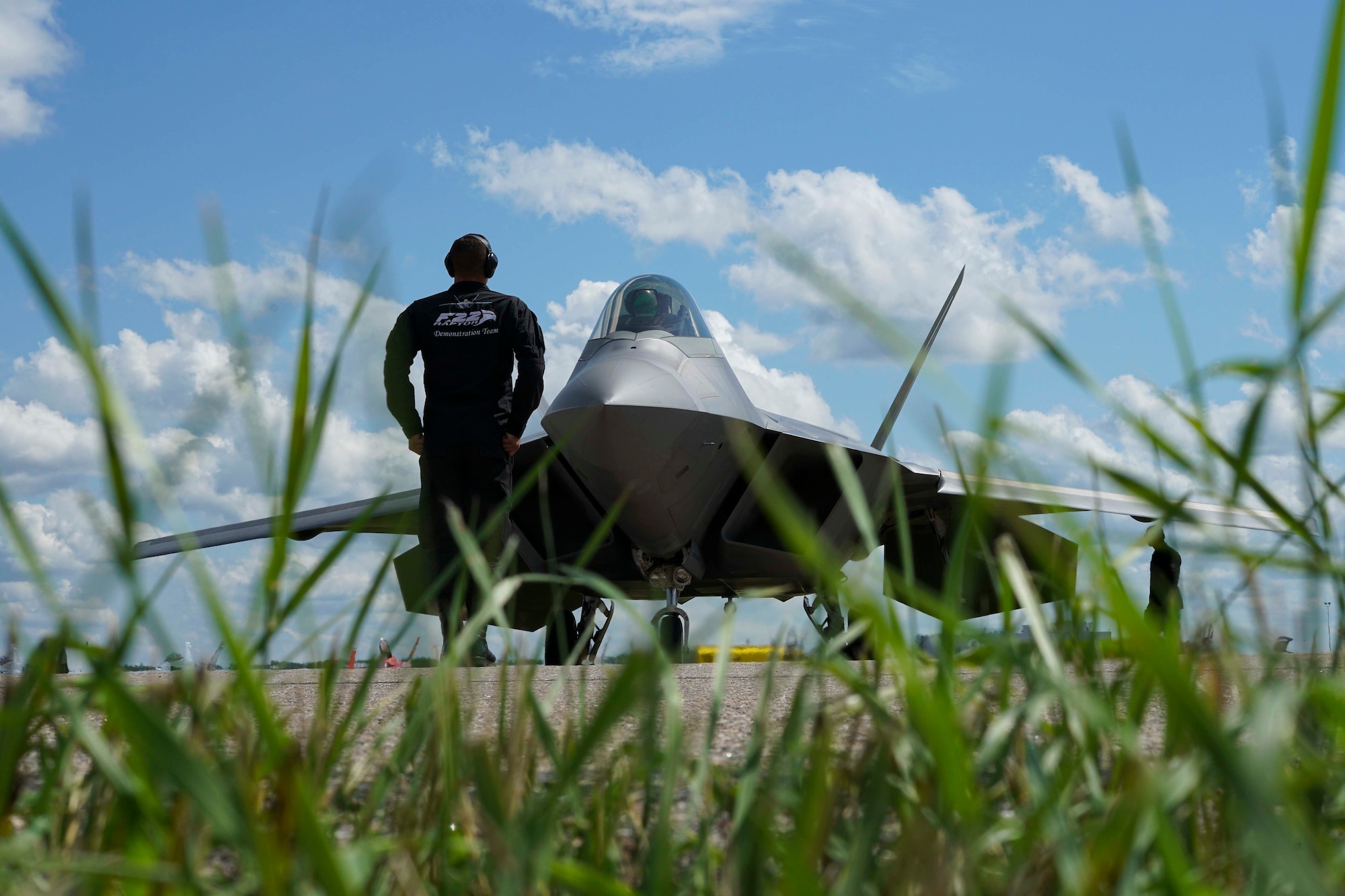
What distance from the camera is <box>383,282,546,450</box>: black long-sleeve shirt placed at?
190 inches

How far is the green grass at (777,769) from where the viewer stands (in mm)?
566

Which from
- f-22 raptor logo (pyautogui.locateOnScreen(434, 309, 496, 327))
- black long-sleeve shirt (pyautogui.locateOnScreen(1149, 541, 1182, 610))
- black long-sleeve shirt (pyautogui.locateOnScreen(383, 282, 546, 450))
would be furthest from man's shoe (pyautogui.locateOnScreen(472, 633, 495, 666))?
black long-sleeve shirt (pyautogui.locateOnScreen(1149, 541, 1182, 610))

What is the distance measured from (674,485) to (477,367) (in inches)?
84.8

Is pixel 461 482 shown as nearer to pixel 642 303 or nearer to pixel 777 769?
pixel 642 303

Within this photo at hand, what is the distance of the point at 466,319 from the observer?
486 centimetres

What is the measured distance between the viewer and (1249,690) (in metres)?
0.76

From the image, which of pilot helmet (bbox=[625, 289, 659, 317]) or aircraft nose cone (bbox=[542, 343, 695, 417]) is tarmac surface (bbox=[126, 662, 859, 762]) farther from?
pilot helmet (bbox=[625, 289, 659, 317])

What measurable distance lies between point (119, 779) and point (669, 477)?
5.93 meters

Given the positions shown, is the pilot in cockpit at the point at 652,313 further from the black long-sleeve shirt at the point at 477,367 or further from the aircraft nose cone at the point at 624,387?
the black long-sleeve shirt at the point at 477,367

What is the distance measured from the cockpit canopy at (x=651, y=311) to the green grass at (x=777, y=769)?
6.30m

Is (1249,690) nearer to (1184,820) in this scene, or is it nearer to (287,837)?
(1184,820)

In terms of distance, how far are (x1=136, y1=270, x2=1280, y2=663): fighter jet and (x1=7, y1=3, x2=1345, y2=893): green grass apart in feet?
13.6

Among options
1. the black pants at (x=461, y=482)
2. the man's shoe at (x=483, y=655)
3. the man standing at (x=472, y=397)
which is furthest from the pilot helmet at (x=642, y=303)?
the man's shoe at (x=483, y=655)

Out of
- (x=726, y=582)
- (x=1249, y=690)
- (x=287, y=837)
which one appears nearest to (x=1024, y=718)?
(x=1249, y=690)
